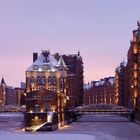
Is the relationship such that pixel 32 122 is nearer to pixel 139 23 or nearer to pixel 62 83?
pixel 62 83

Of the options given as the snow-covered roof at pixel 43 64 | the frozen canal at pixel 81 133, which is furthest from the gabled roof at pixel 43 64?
the frozen canal at pixel 81 133

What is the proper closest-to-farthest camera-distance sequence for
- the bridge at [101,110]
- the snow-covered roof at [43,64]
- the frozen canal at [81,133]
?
1. the frozen canal at [81,133]
2. the snow-covered roof at [43,64]
3. the bridge at [101,110]

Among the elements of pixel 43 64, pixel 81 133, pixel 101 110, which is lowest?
pixel 81 133

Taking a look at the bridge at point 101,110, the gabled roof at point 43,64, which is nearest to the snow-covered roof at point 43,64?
the gabled roof at point 43,64

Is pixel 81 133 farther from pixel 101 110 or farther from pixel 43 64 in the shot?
pixel 101 110

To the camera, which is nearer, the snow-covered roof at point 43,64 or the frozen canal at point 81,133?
the frozen canal at point 81,133

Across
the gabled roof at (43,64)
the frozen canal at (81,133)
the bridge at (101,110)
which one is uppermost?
the gabled roof at (43,64)

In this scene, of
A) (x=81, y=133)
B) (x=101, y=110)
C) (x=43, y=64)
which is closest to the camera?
(x=81, y=133)

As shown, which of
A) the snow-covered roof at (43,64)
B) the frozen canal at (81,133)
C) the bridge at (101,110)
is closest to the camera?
the frozen canal at (81,133)

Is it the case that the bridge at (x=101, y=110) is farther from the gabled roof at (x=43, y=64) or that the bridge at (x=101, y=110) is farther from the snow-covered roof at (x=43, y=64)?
the gabled roof at (x=43, y=64)

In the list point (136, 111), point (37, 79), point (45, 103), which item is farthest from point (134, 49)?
point (45, 103)

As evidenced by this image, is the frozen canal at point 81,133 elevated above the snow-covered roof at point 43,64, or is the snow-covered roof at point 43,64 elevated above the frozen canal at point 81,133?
the snow-covered roof at point 43,64

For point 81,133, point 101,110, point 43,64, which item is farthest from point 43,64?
point 81,133

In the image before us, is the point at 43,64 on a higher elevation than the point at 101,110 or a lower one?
higher
